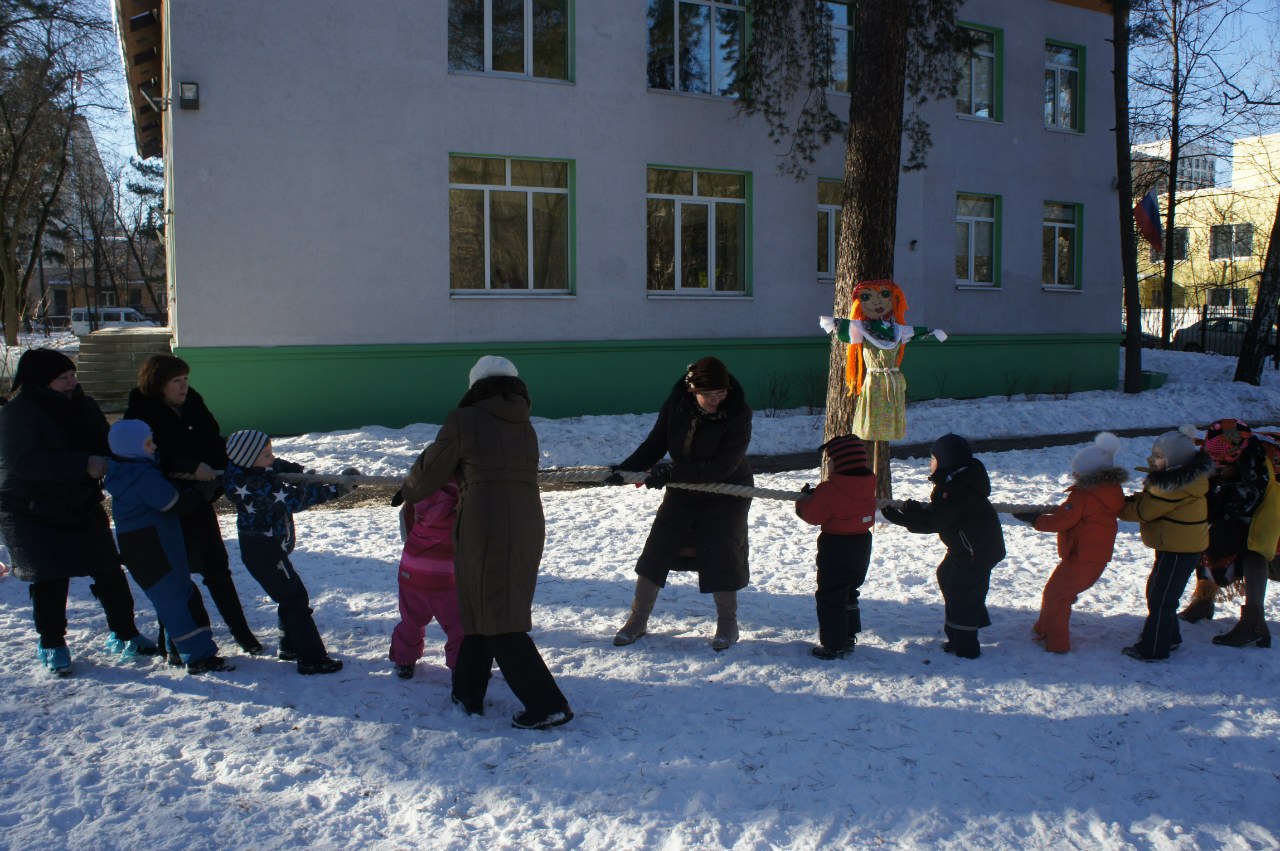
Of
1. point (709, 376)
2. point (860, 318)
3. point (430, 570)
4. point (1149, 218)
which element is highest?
point (1149, 218)

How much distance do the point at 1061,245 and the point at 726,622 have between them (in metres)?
16.7

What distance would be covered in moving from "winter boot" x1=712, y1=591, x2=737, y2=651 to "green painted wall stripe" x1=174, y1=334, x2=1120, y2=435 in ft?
29.0

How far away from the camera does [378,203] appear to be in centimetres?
1301

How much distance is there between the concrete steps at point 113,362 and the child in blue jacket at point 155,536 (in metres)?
12.4

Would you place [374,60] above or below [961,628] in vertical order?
above

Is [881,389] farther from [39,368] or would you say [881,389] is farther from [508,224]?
[508,224]

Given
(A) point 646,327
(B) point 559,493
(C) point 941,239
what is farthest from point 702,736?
(C) point 941,239

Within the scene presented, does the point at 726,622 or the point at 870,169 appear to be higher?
the point at 870,169

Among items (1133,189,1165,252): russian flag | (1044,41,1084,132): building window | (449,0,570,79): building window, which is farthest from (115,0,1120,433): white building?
(1133,189,1165,252): russian flag

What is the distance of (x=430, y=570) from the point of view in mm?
4531

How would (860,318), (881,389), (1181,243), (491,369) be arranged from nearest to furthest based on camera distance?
1. (491,369)
2. (881,389)
3. (860,318)
4. (1181,243)

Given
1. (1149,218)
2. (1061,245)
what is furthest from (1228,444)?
(1149,218)

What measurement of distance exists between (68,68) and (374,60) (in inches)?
760

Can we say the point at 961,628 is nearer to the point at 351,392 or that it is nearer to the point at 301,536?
the point at 301,536
